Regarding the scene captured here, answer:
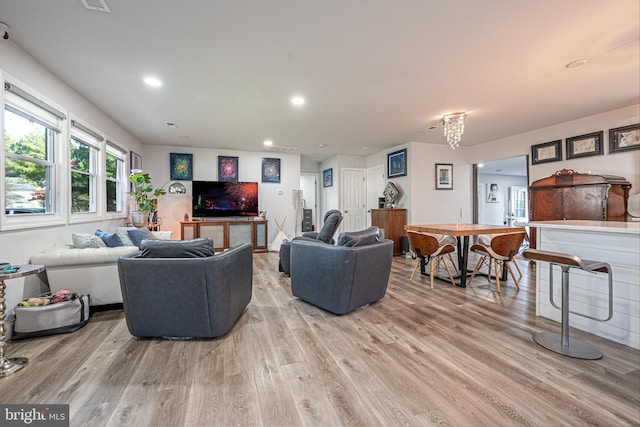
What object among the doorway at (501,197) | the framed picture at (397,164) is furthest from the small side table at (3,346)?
the doorway at (501,197)

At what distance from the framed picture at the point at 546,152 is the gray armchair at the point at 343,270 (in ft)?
13.3

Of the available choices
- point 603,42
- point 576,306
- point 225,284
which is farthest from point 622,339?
point 225,284

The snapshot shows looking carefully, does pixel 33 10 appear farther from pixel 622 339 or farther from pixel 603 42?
pixel 622 339

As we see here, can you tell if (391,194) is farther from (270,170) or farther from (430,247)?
(270,170)

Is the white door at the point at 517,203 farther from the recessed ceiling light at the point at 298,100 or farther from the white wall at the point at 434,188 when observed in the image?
the recessed ceiling light at the point at 298,100

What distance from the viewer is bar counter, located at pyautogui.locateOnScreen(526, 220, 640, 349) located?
6.91 feet

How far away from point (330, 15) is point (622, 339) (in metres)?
3.36

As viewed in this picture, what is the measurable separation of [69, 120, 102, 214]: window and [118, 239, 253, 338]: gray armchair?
215 cm

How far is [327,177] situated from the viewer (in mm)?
8352

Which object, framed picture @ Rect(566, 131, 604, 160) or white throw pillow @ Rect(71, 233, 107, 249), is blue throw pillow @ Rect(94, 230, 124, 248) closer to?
white throw pillow @ Rect(71, 233, 107, 249)

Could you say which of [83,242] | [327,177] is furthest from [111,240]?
[327,177]

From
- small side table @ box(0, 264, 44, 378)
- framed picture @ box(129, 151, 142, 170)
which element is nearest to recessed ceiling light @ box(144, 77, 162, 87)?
small side table @ box(0, 264, 44, 378)

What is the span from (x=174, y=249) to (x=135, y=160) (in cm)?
452

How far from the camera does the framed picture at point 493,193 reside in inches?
398
